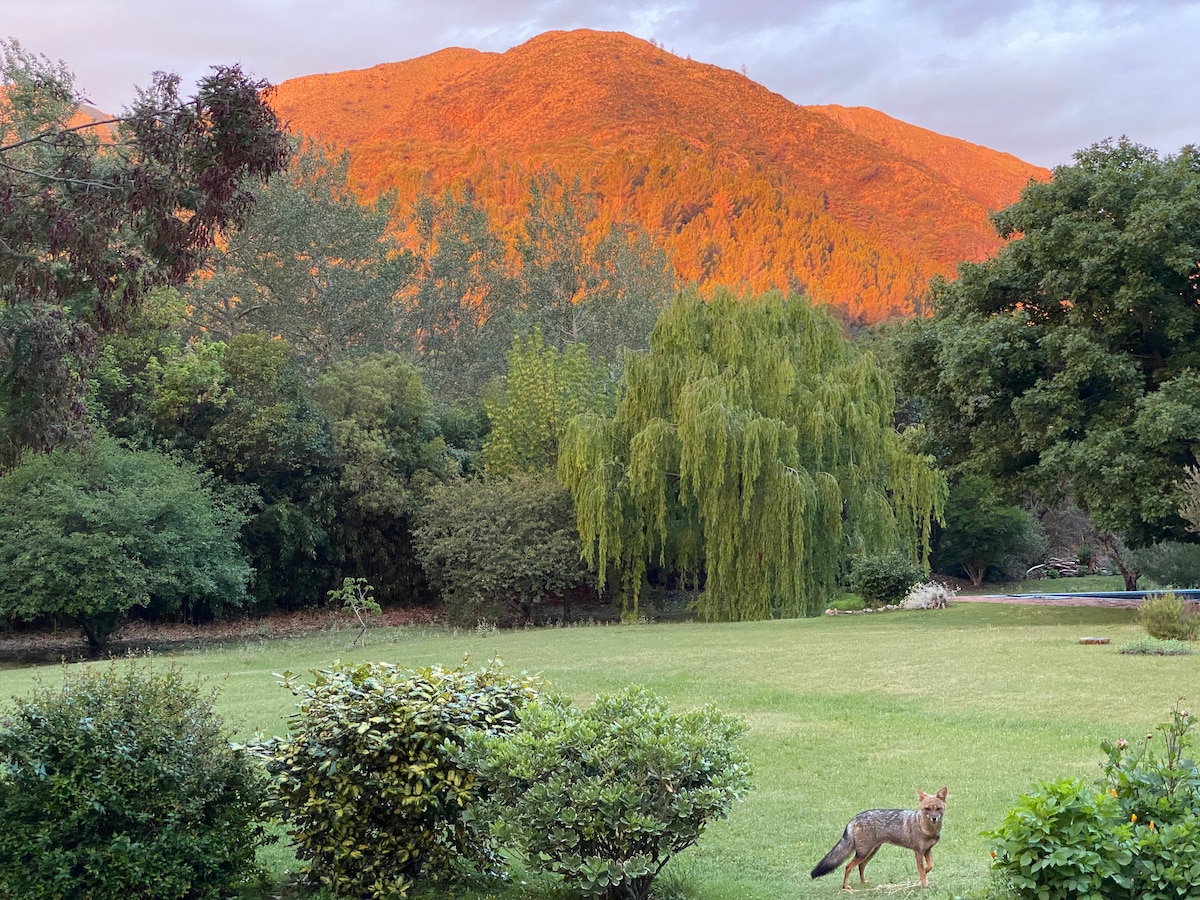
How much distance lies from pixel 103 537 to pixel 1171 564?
2806 cm

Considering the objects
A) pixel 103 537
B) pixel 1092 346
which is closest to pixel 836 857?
pixel 1092 346

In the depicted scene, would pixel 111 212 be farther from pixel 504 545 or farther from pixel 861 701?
pixel 504 545

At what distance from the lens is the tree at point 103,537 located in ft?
80.8

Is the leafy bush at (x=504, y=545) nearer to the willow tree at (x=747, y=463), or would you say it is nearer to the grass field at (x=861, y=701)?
the willow tree at (x=747, y=463)

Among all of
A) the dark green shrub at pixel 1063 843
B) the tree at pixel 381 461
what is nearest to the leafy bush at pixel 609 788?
the dark green shrub at pixel 1063 843

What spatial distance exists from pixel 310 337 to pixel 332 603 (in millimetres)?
13746

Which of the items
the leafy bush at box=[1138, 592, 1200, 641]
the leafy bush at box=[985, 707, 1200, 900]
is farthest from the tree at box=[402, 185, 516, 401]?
the leafy bush at box=[985, 707, 1200, 900]

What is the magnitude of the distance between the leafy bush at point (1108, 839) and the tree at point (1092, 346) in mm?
14764

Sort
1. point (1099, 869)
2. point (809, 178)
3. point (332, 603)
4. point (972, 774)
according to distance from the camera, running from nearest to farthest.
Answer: point (1099, 869) < point (972, 774) < point (332, 603) < point (809, 178)

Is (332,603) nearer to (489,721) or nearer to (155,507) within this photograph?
(155,507)

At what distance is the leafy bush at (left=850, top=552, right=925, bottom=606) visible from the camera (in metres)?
25.4

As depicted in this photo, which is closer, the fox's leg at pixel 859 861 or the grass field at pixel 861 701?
the fox's leg at pixel 859 861

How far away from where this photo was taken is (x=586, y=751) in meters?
5.45

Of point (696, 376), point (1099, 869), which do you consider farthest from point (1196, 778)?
point (696, 376)
